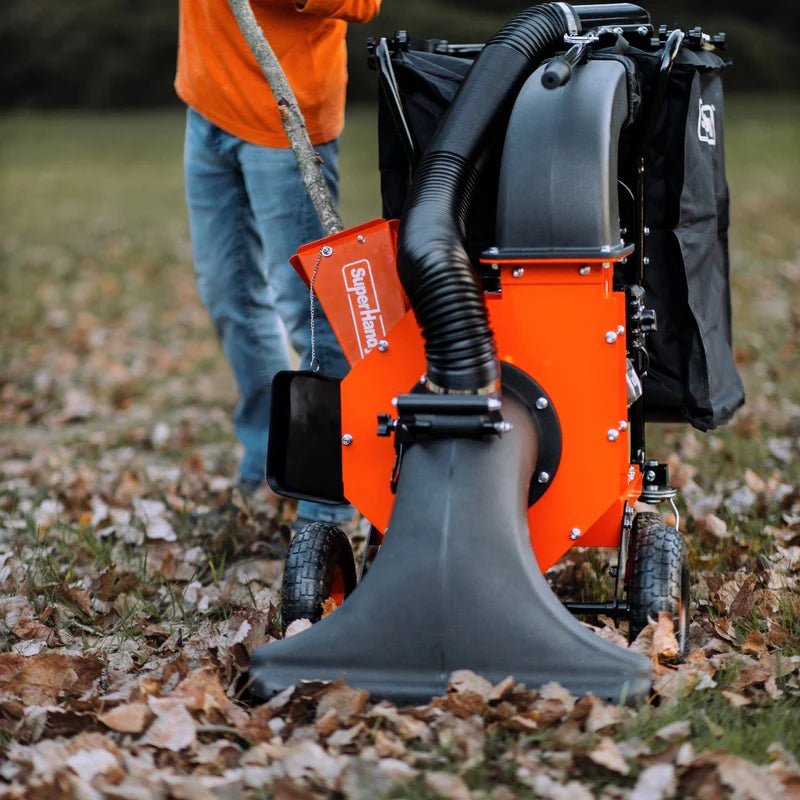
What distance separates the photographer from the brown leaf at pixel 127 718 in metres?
2.33

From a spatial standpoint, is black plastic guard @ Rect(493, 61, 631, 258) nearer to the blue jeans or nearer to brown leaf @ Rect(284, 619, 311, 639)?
brown leaf @ Rect(284, 619, 311, 639)

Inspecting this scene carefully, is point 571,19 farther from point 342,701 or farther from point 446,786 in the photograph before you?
point 446,786

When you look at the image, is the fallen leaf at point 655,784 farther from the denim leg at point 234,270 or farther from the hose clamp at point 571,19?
the denim leg at point 234,270

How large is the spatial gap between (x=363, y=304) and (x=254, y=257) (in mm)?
1190

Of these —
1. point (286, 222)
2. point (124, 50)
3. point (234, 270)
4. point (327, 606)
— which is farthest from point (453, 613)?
point (124, 50)

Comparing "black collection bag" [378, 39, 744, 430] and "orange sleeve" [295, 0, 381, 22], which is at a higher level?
"orange sleeve" [295, 0, 381, 22]

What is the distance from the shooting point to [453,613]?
90.2 inches

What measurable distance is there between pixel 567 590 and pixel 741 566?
19.8 inches

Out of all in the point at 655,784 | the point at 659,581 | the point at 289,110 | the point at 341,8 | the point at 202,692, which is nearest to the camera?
the point at 655,784

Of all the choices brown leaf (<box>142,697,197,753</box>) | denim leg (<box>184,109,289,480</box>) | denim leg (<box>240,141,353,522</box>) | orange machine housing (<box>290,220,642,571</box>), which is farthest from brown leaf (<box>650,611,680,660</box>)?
denim leg (<box>184,109,289,480</box>)

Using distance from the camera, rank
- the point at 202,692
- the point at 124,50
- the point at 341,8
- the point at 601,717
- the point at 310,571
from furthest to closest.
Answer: the point at 124,50
the point at 341,8
the point at 310,571
the point at 202,692
the point at 601,717

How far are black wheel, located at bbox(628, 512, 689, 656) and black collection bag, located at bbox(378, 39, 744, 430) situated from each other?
50 centimetres

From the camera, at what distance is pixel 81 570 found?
3.68 meters

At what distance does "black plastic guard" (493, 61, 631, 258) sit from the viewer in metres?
2.52
